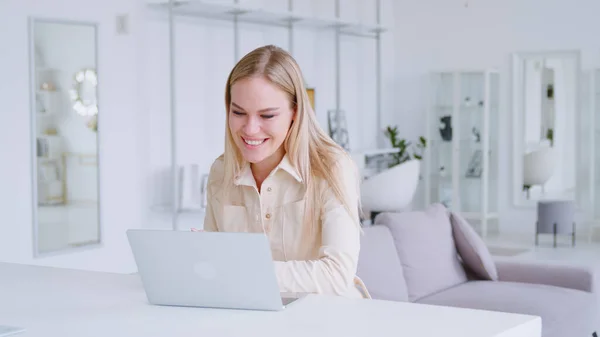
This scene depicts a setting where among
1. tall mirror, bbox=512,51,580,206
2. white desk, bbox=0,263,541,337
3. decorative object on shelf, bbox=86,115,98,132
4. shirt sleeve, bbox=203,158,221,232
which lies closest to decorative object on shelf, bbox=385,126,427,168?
tall mirror, bbox=512,51,580,206

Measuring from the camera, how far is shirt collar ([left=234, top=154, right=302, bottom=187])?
2.54 meters

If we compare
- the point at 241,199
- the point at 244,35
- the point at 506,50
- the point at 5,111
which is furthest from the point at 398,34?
the point at 241,199

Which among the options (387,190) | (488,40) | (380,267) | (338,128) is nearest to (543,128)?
(488,40)

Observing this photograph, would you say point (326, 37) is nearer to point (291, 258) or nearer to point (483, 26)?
point (483, 26)

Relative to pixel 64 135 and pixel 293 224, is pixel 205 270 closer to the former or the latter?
pixel 293 224

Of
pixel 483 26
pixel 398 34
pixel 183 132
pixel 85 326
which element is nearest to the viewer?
pixel 85 326

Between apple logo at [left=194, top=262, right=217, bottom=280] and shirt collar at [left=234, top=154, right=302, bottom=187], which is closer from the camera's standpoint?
apple logo at [left=194, top=262, right=217, bottom=280]

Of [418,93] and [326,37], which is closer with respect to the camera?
[326,37]

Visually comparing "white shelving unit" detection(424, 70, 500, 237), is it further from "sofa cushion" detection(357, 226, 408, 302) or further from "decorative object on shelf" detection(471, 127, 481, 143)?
"sofa cushion" detection(357, 226, 408, 302)

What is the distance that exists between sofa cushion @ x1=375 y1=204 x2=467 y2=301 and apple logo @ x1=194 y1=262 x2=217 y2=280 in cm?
260

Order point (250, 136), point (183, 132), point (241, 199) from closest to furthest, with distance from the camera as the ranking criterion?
point (250, 136) < point (241, 199) < point (183, 132)

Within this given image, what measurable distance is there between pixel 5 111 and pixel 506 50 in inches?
243

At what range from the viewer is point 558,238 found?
975 cm

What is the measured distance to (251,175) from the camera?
2.63m
